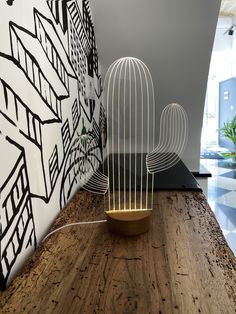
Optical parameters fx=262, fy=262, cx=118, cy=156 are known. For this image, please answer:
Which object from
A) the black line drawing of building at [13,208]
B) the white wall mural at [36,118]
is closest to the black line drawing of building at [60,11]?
the white wall mural at [36,118]

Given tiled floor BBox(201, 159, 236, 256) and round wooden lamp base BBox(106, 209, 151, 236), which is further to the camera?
tiled floor BBox(201, 159, 236, 256)

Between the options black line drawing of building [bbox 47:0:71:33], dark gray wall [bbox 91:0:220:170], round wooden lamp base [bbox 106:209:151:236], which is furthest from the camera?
dark gray wall [bbox 91:0:220:170]

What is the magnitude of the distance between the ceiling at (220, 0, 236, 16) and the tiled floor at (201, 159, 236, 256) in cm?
312

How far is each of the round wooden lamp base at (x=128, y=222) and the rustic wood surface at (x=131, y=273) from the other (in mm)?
26

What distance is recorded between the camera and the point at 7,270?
0.74 metres

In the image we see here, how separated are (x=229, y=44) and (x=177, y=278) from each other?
23.0 ft

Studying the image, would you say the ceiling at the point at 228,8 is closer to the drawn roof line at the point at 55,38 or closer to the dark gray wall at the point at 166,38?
the dark gray wall at the point at 166,38

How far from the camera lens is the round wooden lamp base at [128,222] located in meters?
0.97

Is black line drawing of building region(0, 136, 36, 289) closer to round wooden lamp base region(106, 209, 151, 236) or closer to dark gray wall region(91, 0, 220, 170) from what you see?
round wooden lamp base region(106, 209, 151, 236)

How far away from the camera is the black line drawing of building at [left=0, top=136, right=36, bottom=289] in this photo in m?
0.72

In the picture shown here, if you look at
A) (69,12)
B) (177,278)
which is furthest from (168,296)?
(69,12)

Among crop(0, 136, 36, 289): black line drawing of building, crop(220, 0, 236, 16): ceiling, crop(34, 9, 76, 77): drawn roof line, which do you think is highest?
crop(220, 0, 236, 16): ceiling

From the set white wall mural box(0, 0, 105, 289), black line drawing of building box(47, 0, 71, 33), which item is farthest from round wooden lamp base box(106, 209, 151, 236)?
black line drawing of building box(47, 0, 71, 33)

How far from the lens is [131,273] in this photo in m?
0.75
